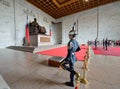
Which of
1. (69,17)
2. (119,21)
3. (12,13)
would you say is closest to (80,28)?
(69,17)

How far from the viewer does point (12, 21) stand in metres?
7.00

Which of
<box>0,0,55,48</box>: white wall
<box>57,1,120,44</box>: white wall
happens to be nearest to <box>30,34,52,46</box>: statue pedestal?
<box>0,0,55,48</box>: white wall

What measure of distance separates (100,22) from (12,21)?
9786mm

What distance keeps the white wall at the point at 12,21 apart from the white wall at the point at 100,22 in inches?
254

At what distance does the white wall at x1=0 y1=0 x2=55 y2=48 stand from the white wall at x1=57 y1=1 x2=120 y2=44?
21.2 feet

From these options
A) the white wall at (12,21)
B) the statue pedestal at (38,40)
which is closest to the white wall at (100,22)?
the statue pedestal at (38,40)

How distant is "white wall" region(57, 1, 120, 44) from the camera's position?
944 cm

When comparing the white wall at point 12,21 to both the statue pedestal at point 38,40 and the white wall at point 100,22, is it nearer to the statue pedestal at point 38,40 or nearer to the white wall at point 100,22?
the statue pedestal at point 38,40

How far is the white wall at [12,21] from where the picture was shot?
6375 millimetres

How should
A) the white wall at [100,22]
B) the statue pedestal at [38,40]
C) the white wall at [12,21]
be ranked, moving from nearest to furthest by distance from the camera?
the white wall at [12,21], the statue pedestal at [38,40], the white wall at [100,22]

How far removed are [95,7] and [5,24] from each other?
10.3 m

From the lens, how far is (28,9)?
27.7 feet

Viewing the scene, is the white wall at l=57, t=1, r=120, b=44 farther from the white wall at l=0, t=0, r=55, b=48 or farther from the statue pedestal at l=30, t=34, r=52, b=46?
the white wall at l=0, t=0, r=55, b=48

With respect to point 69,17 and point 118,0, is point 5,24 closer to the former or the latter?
point 69,17
